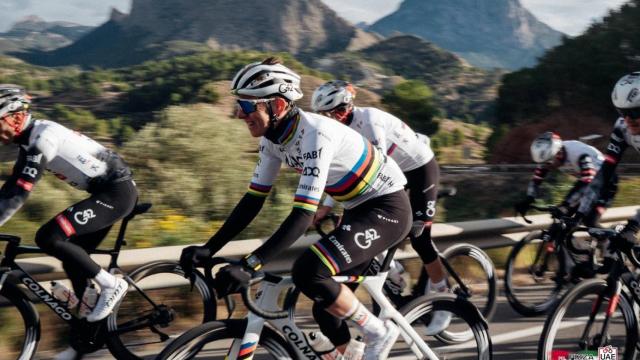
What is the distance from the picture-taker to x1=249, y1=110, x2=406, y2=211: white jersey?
3.66m

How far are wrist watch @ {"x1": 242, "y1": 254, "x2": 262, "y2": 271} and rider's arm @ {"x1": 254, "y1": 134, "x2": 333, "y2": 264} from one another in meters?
0.02

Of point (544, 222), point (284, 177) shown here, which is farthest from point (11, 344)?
point (284, 177)

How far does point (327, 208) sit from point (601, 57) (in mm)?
50623

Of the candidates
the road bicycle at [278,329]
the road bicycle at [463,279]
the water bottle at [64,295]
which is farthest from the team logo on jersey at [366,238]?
the water bottle at [64,295]

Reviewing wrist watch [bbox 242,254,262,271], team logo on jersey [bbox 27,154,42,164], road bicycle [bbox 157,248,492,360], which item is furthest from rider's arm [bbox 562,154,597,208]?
team logo on jersey [bbox 27,154,42,164]

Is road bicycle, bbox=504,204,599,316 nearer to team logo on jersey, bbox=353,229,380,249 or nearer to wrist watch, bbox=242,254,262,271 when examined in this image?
team logo on jersey, bbox=353,229,380,249

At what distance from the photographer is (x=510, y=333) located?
19.1 feet

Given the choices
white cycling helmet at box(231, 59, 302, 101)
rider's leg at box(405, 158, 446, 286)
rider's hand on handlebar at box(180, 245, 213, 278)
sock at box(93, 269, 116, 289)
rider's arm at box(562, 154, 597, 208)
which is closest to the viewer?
rider's hand on handlebar at box(180, 245, 213, 278)

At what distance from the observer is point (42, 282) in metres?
4.78

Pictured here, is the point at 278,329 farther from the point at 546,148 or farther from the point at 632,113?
the point at 546,148

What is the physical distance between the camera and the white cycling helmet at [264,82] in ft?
12.1

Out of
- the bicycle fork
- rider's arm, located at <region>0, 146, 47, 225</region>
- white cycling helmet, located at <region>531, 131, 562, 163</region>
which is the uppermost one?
rider's arm, located at <region>0, 146, 47, 225</region>

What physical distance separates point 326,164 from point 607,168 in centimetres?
377

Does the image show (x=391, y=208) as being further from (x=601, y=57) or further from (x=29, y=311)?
(x=601, y=57)
